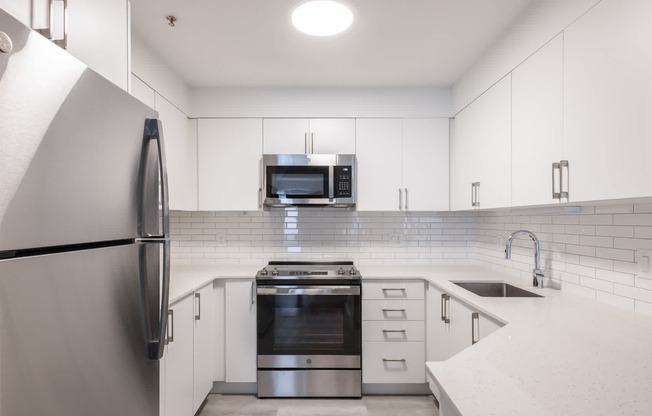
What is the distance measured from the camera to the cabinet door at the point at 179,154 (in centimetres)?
234

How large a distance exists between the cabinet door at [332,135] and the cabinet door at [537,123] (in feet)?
4.13

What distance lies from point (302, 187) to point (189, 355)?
1382mm

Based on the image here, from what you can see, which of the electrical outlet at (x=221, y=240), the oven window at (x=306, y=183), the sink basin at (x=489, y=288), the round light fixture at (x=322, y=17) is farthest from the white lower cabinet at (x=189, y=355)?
the sink basin at (x=489, y=288)

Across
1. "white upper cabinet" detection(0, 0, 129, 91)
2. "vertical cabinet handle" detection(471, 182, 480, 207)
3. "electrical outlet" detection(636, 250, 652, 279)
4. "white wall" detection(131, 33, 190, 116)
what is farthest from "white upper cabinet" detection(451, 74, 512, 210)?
"white wall" detection(131, 33, 190, 116)

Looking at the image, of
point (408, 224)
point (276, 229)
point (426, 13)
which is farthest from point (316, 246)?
point (426, 13)

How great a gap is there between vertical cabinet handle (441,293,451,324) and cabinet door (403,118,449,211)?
849 millimetres

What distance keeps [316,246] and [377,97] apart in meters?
1.38

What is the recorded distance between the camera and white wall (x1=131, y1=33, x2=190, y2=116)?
6.48 feet

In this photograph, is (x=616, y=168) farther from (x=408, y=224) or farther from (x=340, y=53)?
(x=408, y=224)

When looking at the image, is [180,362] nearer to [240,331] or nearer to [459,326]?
[240,331]

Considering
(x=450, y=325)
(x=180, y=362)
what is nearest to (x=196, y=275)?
(x=180, y=362)

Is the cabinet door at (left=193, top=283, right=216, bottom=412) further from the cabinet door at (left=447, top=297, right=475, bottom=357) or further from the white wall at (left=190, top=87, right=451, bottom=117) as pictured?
the cabinet door at (left=447, top=297, right=475, bottom=357)

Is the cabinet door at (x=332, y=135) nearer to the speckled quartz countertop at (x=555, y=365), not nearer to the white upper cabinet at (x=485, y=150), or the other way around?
the white upper cabinet at (x=485, y=150)

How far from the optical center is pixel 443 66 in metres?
2.44
